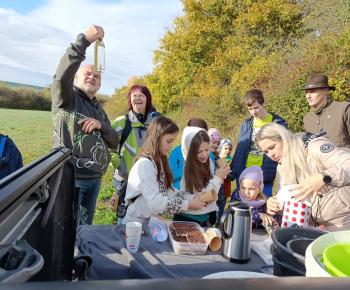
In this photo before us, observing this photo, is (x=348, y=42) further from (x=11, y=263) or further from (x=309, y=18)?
(x=11, y=263)

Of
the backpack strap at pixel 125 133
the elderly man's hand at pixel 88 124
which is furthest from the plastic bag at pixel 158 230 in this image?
the backpack strap at pixel 125 133

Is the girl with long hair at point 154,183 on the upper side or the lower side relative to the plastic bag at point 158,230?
upper

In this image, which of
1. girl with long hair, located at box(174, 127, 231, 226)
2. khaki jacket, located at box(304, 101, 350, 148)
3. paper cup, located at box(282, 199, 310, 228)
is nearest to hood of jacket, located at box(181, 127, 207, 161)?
girl with long hair, located at box(174, 127, 231, 226)

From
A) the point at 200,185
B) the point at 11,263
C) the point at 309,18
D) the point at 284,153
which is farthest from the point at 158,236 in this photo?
the point at 309,18

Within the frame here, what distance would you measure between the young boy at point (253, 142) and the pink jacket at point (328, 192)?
1.46 meters

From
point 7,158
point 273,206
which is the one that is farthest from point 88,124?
point 273,206

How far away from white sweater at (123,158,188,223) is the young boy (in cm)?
165

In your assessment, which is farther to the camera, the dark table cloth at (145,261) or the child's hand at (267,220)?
the child's hand at (267,220)

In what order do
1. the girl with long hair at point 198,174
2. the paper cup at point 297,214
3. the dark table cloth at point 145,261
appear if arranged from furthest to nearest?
the girl with long hair at point 198,174, the paper cup at point 297,214, the dark table cloth at point 145,261

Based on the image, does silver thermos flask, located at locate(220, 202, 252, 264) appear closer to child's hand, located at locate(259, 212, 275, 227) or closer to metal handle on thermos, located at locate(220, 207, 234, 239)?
metal handle on thermos, located at locate(220, 207, 234, 239)

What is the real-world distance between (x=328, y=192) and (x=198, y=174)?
1054 millimetres

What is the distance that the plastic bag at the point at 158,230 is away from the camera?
178cm

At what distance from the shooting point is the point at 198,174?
98.1 inches

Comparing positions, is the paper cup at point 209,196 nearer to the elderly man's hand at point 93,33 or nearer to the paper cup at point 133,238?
the paper cup at point 133,238
